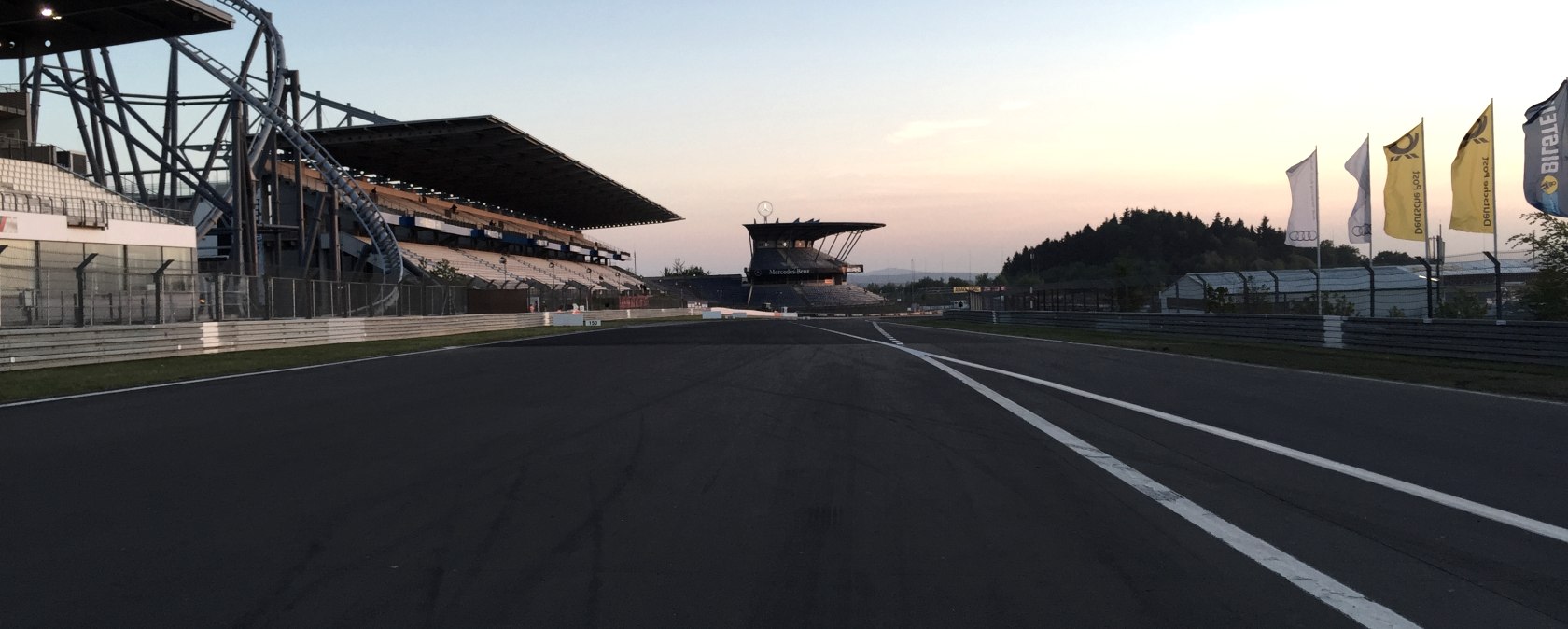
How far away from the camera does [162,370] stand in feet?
58.8

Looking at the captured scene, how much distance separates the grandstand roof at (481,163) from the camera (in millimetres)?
51906

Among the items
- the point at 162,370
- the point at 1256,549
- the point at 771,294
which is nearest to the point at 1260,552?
the point at 1256,549

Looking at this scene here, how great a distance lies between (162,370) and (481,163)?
4431 cm

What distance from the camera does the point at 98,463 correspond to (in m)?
7.50

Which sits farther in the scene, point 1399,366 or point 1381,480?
point 1399,366

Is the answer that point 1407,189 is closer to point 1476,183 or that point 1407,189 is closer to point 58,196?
point 1476,183

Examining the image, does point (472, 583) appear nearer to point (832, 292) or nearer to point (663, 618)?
point (663, 618)

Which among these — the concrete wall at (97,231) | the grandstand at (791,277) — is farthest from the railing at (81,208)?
the grandstand at (791,277)

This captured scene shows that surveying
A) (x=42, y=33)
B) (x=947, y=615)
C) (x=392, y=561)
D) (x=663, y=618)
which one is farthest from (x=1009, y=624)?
(x=42, y=33)

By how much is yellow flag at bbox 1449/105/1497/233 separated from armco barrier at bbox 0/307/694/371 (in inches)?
1062

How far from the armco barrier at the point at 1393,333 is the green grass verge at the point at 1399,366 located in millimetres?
220

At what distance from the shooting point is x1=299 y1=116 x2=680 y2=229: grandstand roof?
51906 millimetres

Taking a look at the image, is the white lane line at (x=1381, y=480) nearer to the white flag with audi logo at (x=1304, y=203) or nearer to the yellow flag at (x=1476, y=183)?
the yellow flag at (x=1476, y=183)

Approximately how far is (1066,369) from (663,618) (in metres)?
13.8
